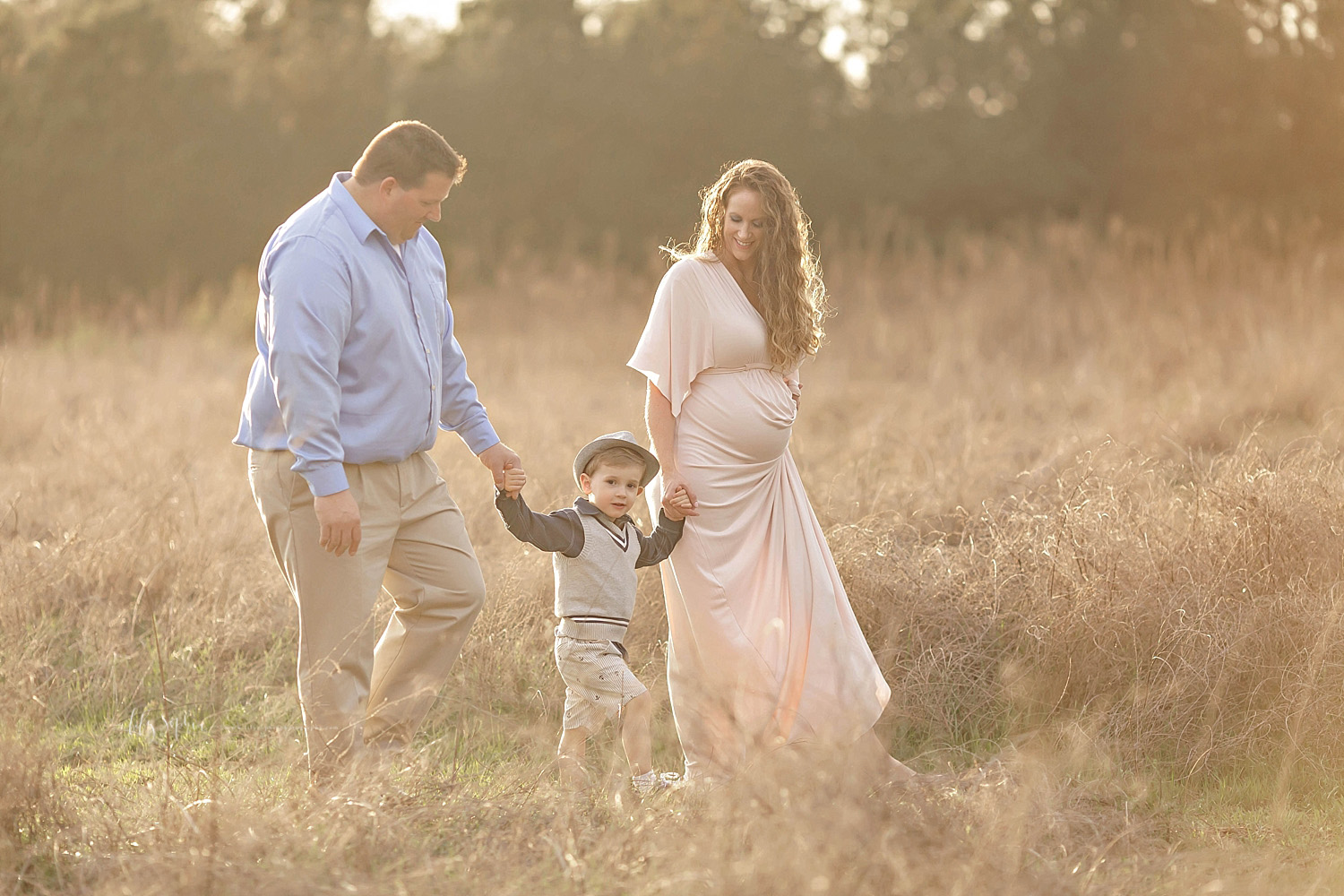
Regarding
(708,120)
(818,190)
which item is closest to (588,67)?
(708,120)

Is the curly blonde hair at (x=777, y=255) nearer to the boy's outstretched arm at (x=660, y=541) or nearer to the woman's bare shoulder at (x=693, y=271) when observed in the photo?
the woman's bare shoulder at (x=693, y=271)

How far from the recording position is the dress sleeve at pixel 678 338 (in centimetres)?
385

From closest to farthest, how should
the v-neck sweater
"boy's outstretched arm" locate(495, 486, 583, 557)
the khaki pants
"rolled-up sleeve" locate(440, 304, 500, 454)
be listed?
the khaki pants, "boy's outstretched arm" locate(495, 486, 583, 557), the v-neck sweater, "rolled-up sleeve" locate(440, 304, 500, 454)

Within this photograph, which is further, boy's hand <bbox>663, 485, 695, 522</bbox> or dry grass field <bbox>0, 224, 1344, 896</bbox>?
boy's hand <bbox>663, 485, 695, 522</bbox>

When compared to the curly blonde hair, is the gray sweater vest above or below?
below

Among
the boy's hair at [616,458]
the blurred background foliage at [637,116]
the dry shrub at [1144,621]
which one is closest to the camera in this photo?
the boy's hair at [616,458]

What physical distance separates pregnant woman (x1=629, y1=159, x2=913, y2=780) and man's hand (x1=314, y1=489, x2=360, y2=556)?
40.2 inches

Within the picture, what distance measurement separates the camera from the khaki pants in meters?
3.35

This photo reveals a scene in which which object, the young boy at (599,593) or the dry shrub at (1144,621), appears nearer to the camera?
the young boy at (599,593)

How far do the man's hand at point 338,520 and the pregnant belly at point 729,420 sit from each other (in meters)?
1.11

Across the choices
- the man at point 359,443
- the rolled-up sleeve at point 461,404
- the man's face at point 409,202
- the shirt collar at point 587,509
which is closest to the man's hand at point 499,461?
the man at point 359,443

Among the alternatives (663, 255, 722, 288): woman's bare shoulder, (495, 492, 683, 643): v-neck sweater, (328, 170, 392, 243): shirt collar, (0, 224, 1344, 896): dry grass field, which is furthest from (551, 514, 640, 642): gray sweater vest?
(328, 170, 392, 243): shirt collar

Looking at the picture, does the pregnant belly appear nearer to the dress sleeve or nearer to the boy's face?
the dress sleeve

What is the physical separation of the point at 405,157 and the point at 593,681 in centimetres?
156
